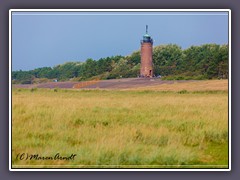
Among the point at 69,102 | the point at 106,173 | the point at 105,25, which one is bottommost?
the point at 106,173

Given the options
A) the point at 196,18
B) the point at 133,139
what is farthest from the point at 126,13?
the point at 133,139

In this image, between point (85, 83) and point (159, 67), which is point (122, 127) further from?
point (159, 67)

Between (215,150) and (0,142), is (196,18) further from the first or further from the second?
(0,142)

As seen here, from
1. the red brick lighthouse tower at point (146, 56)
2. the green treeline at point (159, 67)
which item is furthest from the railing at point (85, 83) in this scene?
the red brick lighthouse tower at point (146, 56)

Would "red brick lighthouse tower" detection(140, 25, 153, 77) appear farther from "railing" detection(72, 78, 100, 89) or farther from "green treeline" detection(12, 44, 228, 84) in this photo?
"railing" detection(72, 78, 100, 89)

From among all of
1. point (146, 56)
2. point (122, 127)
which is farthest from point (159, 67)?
point (122, 127)
